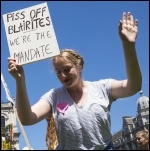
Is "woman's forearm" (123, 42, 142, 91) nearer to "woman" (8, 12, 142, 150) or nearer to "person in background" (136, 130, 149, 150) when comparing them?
"woman" (8, 12, 142, 150)

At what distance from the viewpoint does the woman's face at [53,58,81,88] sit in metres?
1.84

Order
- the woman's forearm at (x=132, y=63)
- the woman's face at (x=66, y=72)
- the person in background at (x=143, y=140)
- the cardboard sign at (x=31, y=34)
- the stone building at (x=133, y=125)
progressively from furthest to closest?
1. the stone building at (x=133, y=125)
2. the person in background at (x=143, y=140)
3. the cardboard sign at (x=31, y=34)
4. the woman's face at (x=66, y=72)
5. the woman's forearm at (x=132, y=63)

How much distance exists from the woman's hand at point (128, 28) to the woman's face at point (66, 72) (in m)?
0.33

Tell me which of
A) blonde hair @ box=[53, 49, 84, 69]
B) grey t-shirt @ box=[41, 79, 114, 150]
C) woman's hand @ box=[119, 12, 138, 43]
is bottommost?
grey t-shirt @ box=[41, 79, 114, 150]

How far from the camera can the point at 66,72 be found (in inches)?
72.4

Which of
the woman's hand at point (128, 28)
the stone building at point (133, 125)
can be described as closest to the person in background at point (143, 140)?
the woman's hand at point (128, 28)

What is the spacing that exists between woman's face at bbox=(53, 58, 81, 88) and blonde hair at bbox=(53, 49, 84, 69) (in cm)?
3

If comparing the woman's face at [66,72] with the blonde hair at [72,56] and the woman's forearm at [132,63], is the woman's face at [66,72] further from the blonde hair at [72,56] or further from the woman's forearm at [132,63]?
the woman's forearm at [132,63]

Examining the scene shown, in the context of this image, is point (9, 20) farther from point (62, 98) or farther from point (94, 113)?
point (94, 113)

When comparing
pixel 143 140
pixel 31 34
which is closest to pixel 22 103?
pixel 31 34

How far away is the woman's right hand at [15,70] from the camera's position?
5.87ft

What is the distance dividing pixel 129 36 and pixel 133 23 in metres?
0.12

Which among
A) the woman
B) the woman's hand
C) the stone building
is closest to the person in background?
the woman

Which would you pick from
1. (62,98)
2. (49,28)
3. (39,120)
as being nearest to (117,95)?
(62,98)
